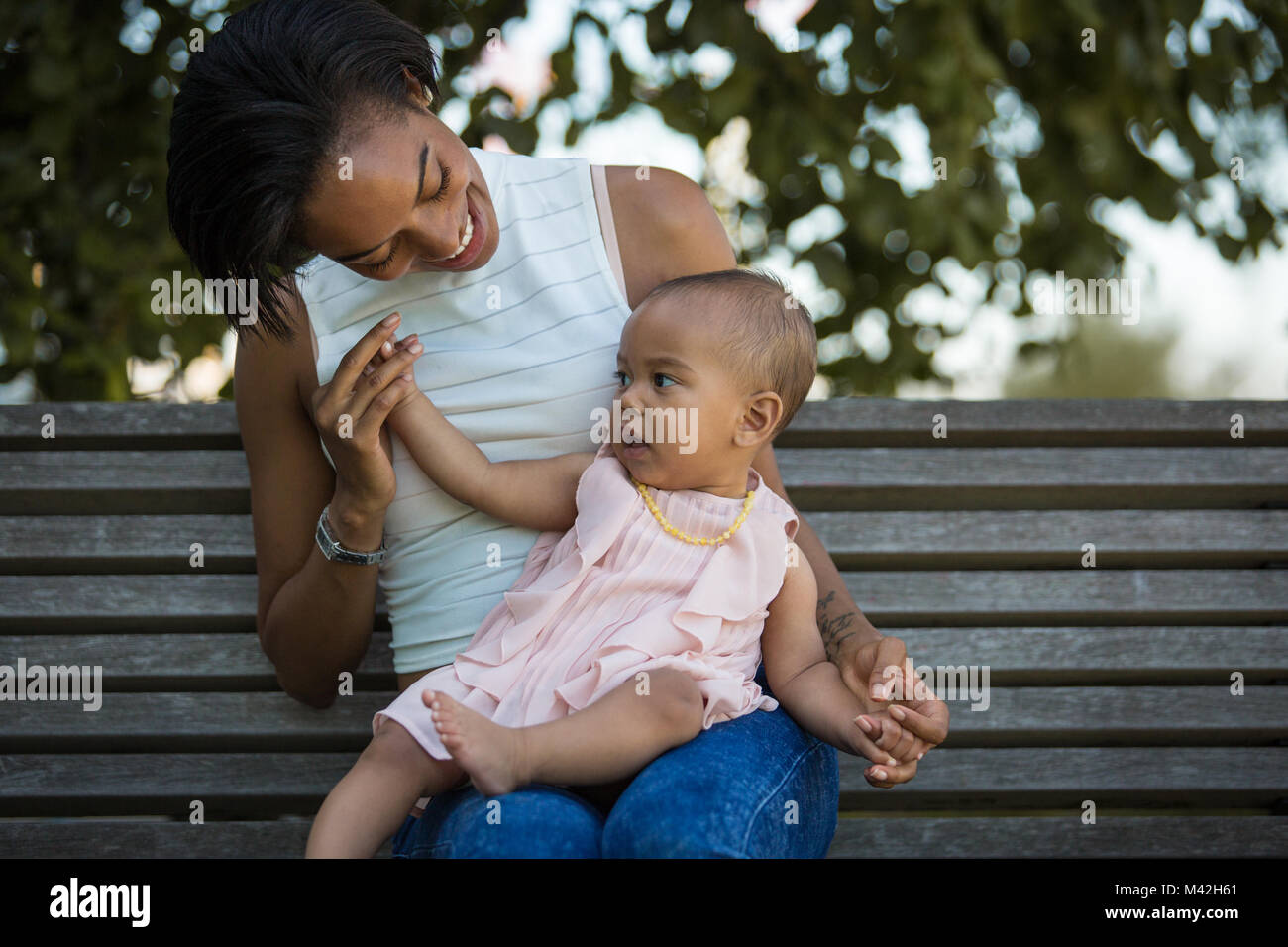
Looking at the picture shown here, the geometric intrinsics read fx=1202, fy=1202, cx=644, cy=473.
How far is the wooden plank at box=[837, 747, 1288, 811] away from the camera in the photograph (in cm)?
217

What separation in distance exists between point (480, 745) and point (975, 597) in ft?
3.73

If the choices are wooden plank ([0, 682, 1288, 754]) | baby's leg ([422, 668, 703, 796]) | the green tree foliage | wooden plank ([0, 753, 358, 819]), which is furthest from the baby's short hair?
the green tree foliage

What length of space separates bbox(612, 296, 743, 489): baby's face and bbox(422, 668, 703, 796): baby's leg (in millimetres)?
320

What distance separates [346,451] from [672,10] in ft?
7.37

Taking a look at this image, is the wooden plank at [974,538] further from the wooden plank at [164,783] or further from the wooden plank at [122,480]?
the wooden plank at [164,783]

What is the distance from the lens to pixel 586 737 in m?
1.48

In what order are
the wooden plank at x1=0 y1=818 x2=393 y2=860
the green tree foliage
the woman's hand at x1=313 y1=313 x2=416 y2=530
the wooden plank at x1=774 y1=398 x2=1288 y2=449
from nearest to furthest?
the woman's hand at x1=313 y1=313 x2=416 y2=530 → the wooden plank at x1=0 y1=818 x2=393 y2=860 → the wooden plank at x1=774 y1=398 x2=1288 y2=449 → the green tree foliage

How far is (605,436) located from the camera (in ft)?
5.87

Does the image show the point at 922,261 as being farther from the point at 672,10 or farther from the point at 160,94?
the point at 160,94

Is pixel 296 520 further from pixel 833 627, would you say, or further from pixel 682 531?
pixel 833 627

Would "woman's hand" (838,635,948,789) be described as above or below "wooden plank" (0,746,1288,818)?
above

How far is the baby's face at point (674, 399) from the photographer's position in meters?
1.69

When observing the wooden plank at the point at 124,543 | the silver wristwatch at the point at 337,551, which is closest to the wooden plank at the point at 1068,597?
the silver wristwatch at the point at 337,551

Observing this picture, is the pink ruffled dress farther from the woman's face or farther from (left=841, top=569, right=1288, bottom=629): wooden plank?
(left=841, top=569, right=1288, bottom=629): wooden plank
